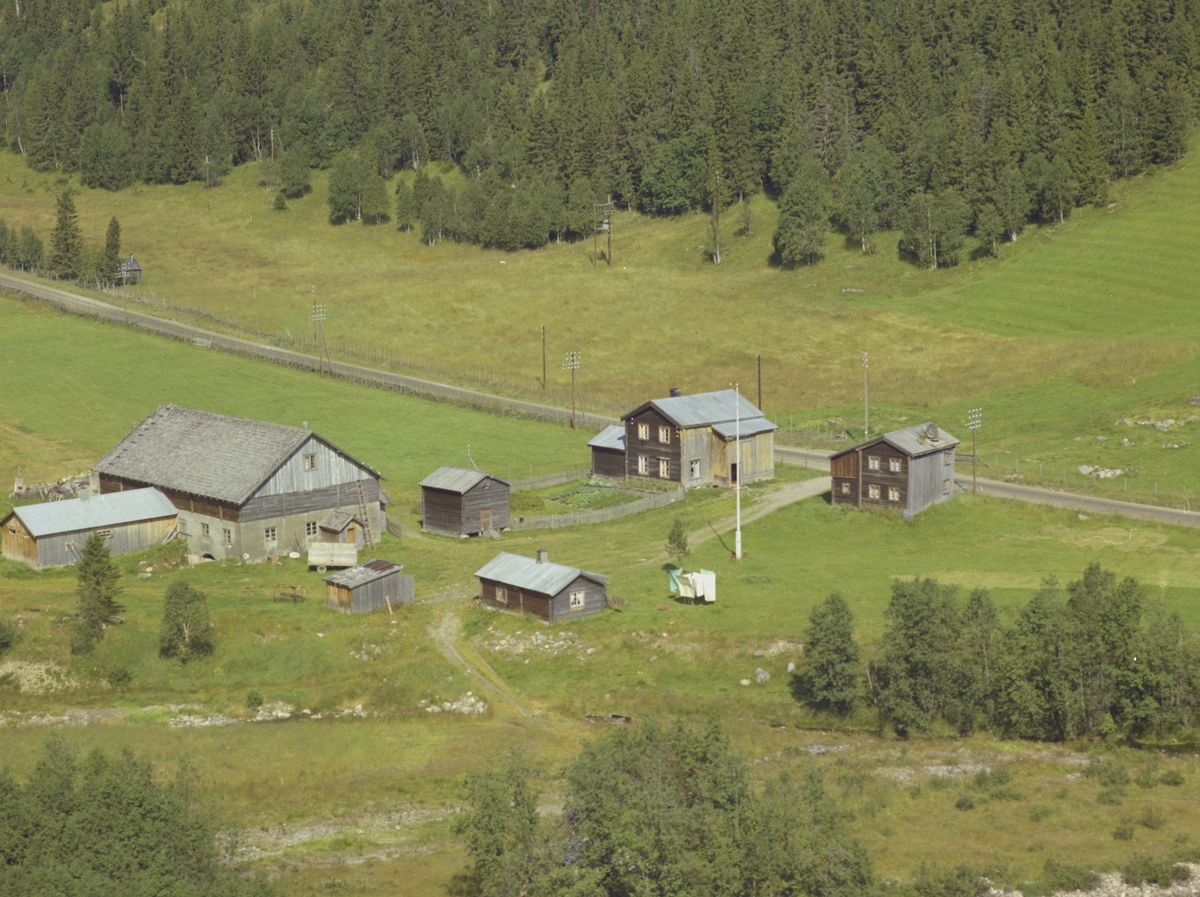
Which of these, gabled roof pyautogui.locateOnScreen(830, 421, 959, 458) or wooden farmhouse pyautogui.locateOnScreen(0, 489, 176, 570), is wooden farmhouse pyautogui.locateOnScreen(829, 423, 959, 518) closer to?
gabled roof pyautogui.locateOnScreen(830, 421, 959, 458)

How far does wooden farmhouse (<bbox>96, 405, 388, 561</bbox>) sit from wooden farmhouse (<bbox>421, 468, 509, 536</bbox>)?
2874mm

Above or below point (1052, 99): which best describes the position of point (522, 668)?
below

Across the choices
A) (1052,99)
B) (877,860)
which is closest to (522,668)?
(877,860)

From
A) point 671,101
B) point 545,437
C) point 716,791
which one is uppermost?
point 671,101

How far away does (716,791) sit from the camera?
4084 centimetres

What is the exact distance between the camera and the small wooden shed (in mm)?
66312

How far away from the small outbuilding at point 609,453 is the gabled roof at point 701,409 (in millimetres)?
2345

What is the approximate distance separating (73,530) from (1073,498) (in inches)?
2081

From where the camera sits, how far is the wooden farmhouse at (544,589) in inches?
2537

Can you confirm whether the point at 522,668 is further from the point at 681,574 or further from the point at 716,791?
the point at 716,791

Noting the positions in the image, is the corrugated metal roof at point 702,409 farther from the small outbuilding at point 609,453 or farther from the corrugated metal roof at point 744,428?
the small outbuilding at point 609,453

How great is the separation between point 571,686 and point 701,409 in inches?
1401

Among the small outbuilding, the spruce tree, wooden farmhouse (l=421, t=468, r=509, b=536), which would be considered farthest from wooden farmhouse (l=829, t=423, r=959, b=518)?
the spruce tree

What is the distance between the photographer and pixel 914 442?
80938 mm
